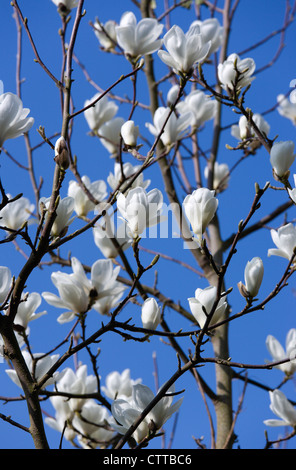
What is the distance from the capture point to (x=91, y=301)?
1192 mm

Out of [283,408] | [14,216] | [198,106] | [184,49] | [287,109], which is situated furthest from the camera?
[287,109]

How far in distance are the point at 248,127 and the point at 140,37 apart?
41 cm

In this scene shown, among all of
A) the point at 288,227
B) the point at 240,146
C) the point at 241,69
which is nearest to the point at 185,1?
the point at 241,69

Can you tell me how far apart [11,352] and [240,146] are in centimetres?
84

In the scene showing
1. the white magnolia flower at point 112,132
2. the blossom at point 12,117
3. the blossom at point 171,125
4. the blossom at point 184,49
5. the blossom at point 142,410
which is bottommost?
the blossom at point 142,410

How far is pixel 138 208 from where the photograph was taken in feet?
3.52

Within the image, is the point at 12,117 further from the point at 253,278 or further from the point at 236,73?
the point at 236,73

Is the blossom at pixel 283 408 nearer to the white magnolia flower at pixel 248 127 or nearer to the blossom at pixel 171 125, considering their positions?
the white magnolia flower at pixel 248 127

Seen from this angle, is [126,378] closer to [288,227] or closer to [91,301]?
[91,301]

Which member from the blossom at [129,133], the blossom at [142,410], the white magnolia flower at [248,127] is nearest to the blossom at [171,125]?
the white magnolia flower at [248,127]

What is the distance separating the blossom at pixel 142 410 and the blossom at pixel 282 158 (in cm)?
52

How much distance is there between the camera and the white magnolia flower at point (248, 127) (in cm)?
162

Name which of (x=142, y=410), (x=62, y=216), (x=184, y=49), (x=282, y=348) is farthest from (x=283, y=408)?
(x=184, y=49)

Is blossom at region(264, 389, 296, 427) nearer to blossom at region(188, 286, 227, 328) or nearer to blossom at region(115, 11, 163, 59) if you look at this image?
blossom at region(188, 286, 227, 328)
